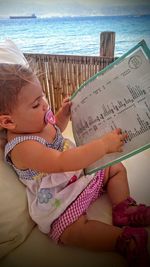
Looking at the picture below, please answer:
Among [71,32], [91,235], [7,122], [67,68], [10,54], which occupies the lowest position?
[91,235]

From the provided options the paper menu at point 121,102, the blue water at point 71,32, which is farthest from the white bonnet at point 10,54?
the blue water at point 71,32

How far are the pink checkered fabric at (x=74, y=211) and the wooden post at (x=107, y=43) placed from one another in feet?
2.68

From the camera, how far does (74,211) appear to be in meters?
0.67

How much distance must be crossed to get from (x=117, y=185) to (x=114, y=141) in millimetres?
235

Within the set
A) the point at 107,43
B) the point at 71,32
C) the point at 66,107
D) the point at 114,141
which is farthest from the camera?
the point at 71,32

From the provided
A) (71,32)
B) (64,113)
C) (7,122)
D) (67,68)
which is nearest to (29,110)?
(7,122)

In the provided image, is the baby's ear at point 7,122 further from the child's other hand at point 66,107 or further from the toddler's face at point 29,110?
the child's other hand at point 66,107

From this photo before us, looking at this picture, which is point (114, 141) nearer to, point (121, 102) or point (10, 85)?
point (121, 102)

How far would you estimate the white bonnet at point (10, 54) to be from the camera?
0.80 metres

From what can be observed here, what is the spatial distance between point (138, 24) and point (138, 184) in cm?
725

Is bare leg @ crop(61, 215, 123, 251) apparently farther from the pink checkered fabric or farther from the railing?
the railing

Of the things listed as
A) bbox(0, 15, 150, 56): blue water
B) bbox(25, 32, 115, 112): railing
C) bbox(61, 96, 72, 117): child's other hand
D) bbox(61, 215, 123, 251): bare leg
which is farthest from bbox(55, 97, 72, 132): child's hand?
bbox(0, 15, 150, 56): blue water

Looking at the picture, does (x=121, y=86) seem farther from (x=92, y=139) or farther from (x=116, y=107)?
(x=92, y=139)

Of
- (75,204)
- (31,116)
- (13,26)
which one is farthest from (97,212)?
(13,26)
